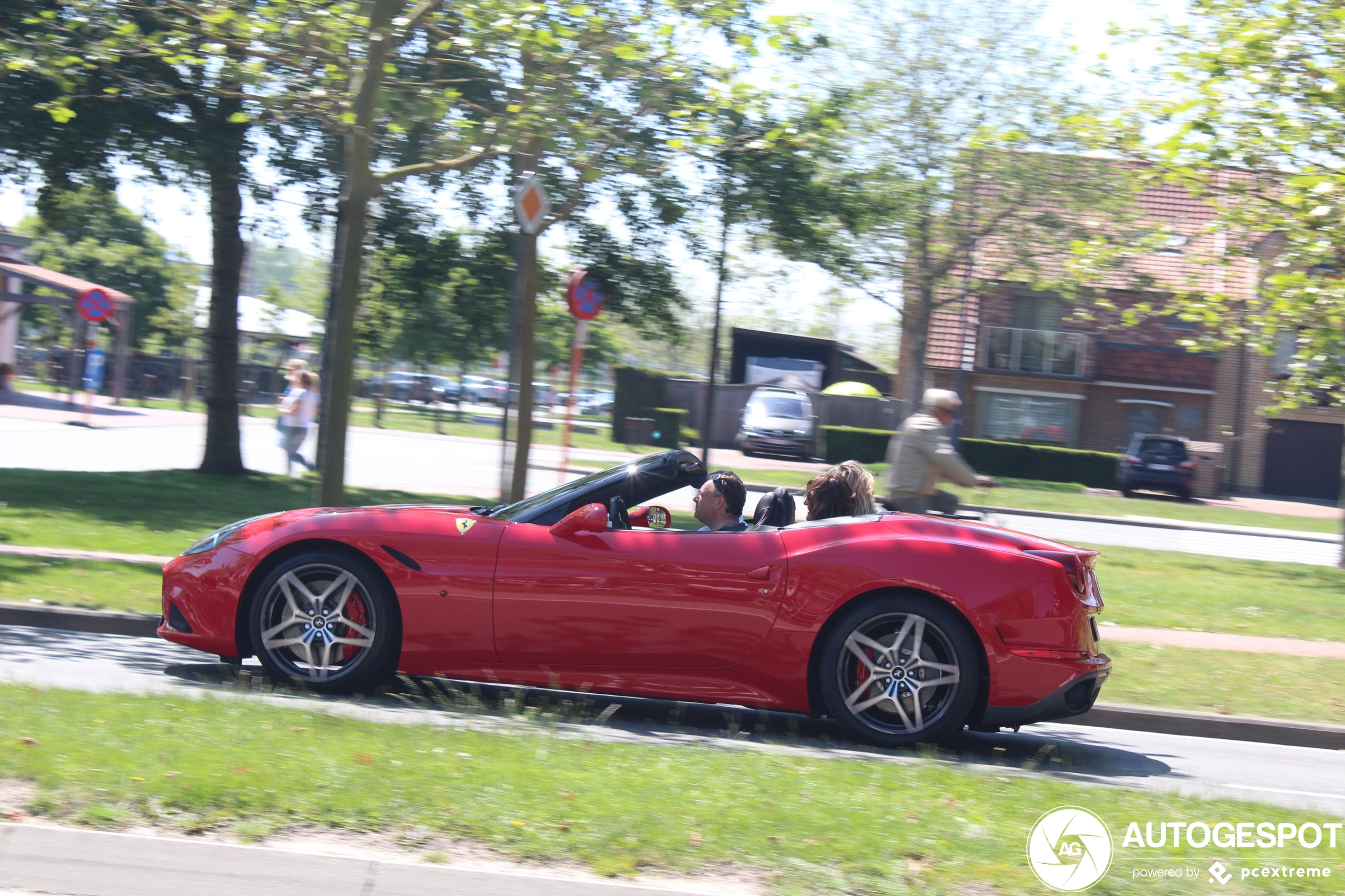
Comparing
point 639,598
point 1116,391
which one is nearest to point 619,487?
point 639,598

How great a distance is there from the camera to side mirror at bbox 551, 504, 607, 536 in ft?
19.3

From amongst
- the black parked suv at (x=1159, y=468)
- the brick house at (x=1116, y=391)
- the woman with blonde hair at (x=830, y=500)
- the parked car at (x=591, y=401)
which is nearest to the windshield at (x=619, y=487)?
the woman with blonde hair at (x=830, y=500)

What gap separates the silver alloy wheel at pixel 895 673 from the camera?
5.76 metres

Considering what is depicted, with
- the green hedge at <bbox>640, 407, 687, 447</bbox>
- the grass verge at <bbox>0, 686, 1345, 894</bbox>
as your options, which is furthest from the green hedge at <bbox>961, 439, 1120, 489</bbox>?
the grass verge at <bbox>0, 686, 1345, 894</bbox>

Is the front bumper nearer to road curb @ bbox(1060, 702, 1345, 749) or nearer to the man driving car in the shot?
the man driving car

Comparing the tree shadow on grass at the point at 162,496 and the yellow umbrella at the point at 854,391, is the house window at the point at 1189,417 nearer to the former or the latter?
the yellow umbrella at the point at 854,391

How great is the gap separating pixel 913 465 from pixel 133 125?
999 cm

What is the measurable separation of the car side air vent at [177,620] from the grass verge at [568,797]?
0.97 metres

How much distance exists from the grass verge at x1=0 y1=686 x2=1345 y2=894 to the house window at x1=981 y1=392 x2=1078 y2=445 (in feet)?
130

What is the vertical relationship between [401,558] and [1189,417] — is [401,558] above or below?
below

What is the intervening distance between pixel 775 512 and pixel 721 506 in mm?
274

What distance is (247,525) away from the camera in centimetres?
631

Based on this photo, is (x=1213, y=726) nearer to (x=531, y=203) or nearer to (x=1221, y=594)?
(x=531, y=203)

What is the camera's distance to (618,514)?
6.18 m
